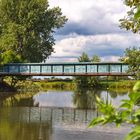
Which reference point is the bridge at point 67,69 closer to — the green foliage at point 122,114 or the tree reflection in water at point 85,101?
the tree reflection in water at point 85,101

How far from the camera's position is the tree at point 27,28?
7569 cm

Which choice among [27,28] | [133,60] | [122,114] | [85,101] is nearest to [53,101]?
[85,101]

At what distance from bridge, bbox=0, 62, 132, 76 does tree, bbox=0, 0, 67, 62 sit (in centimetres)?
1069

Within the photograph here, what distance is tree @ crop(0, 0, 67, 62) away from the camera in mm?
75688

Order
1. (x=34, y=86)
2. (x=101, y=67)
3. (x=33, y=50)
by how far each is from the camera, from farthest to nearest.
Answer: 1. (x=33, y=50)
2. (x=34, y=86)
3. (x=101, y=67)

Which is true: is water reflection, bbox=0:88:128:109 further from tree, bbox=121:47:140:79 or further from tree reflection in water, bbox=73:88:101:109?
tree, bbox=121:47:140:79

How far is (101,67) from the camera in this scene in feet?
188

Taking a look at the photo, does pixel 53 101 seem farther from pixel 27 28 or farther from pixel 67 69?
pixel 27 28

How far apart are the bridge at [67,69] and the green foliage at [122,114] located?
5125cm

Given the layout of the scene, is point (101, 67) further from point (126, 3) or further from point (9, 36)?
point (126, 3)

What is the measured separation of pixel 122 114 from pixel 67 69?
58.3 meters

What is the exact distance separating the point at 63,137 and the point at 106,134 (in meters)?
2.23

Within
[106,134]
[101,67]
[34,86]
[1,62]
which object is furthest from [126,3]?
[34,86]

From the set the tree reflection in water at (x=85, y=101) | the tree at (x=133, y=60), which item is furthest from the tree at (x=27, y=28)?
the tree at (x=133, y=60)
